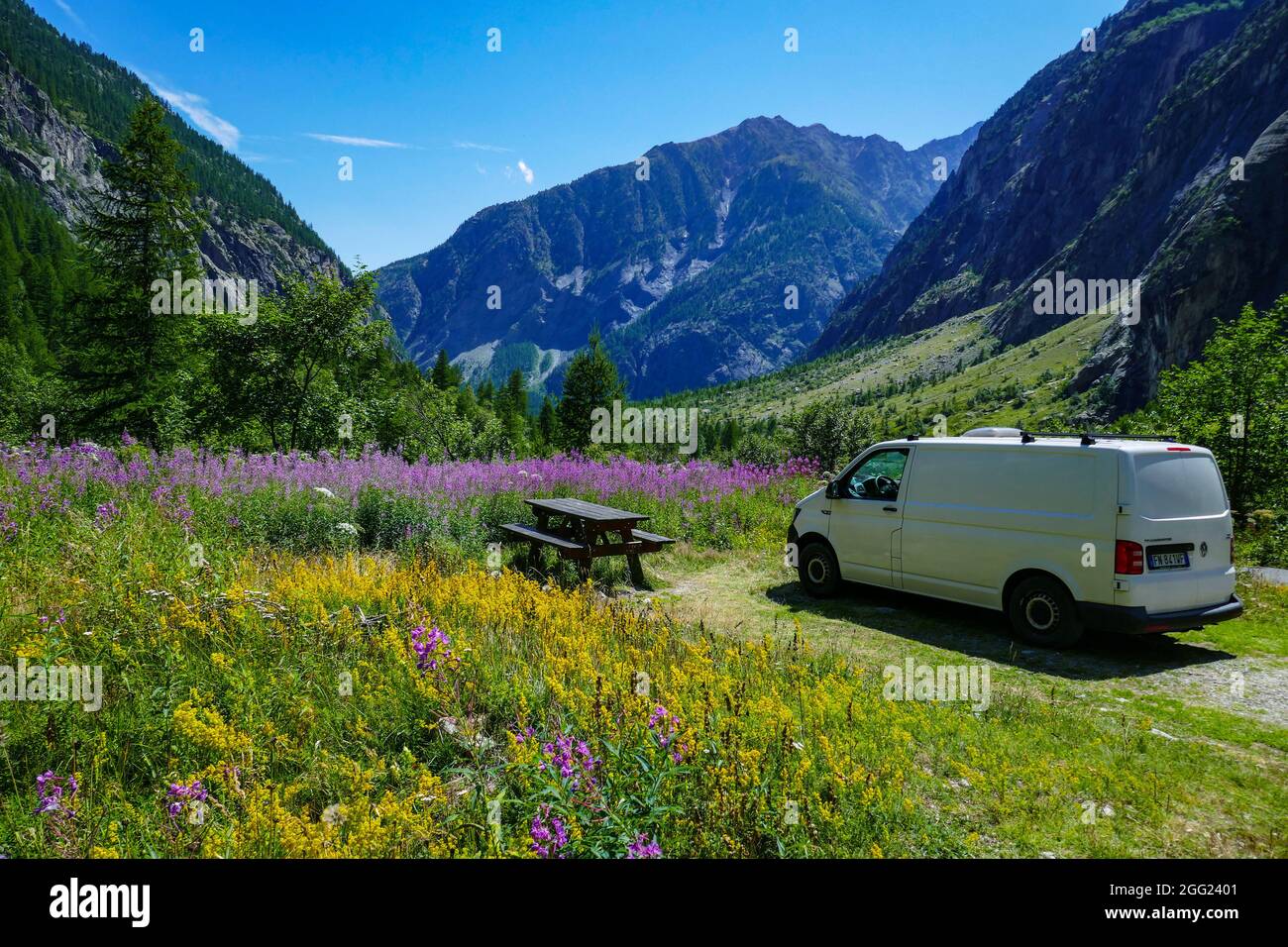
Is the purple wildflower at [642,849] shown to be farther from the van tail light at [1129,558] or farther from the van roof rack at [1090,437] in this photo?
the van roof rack at [1090,437]

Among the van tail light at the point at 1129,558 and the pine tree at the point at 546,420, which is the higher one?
the pine tree at the point at 546,420

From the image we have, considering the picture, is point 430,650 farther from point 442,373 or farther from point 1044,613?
point 442,373

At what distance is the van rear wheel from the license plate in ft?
12.0

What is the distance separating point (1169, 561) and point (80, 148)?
216390mm

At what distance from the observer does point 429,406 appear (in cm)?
3112

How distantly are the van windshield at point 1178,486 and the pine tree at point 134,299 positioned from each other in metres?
22.4

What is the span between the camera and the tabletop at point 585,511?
28.9 feet

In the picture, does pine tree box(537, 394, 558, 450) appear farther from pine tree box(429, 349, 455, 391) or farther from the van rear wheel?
the van rear wheel

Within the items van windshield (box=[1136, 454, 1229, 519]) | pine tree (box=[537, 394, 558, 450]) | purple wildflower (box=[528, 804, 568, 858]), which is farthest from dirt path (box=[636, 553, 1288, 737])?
pine tree (box=[537, 394, 558, 450])

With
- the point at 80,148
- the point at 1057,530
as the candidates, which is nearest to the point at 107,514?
the point at 1057,530

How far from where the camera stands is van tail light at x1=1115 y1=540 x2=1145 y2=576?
616 cm

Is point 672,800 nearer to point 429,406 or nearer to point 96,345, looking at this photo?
point 96,345

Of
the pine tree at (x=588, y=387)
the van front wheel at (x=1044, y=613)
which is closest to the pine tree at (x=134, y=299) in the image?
the van front wheel at (x=1044, y=613)

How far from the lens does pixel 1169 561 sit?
6.32 meters
